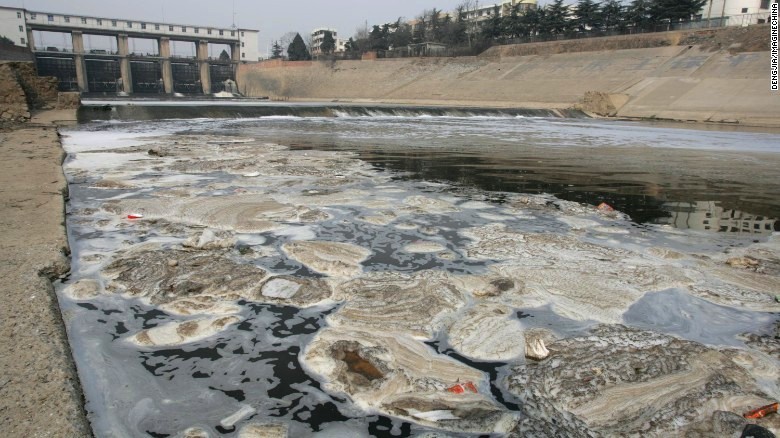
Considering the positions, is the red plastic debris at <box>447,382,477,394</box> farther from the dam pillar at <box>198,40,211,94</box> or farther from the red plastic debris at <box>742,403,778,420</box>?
the dam pillar at <box>198,40,211,94</box>

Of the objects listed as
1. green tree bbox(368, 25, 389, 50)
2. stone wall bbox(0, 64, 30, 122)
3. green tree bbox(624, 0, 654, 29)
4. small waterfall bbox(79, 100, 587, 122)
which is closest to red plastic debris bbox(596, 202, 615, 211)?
stone wall bbox(0, 64, 30, 122)

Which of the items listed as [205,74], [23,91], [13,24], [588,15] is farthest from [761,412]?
[13,24]

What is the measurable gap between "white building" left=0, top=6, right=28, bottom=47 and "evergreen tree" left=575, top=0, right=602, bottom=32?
58.3 meters

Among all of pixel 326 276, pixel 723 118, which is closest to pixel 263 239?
pixel 326 276

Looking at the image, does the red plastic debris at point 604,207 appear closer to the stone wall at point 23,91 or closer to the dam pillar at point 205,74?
the stone wall at point 23,91

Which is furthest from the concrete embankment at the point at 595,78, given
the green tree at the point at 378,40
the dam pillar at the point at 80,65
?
the dam pillar at the point at 80,65

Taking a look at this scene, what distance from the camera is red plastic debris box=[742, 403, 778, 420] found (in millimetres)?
2139

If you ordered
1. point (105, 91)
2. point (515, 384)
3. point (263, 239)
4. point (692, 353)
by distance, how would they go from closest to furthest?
point (515, 384) < point (692, 353) < point (263, 239) < point (105, 91)

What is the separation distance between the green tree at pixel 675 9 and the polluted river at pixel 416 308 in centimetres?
4554

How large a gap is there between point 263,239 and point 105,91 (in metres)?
61.5

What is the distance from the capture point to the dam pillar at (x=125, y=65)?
2167 inches

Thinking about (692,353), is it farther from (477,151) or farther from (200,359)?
(477,151)

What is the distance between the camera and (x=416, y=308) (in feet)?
10.6

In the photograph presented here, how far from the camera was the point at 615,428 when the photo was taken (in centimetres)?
212
